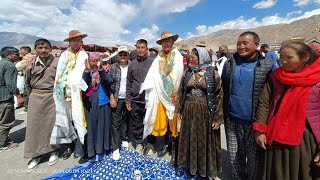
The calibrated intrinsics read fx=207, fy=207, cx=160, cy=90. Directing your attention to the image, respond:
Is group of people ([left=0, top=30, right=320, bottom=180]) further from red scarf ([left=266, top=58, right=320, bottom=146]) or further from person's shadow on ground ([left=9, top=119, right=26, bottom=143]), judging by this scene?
person's shadow on ground ([left=9, top=119, right=26, bottom=143])

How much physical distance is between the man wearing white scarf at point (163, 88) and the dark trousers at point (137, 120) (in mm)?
316

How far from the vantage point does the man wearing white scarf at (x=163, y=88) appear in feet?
11.7

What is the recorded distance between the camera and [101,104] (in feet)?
11.5

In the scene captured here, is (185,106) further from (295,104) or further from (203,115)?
(295,104)

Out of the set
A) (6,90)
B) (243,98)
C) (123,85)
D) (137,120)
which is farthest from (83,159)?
(243,98)

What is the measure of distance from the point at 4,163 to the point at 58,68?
2105 mm

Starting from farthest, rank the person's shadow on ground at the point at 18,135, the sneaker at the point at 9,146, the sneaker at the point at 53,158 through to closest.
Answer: the person's shadow on ground at the point at 18,135, the sneaker at the point at 9,146, the sneaker at the point at 53,158

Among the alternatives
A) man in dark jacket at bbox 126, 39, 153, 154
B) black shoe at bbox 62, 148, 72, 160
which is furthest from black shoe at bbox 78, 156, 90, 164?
man in dark jacket at bbox 126, 39, 153, 154

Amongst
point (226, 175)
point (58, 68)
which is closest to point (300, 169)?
point (226, 175)

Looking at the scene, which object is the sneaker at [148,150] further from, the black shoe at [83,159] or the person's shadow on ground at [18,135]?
the person's shadow on ground at [18,135]

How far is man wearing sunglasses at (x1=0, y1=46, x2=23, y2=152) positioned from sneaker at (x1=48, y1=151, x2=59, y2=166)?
51.2 inches

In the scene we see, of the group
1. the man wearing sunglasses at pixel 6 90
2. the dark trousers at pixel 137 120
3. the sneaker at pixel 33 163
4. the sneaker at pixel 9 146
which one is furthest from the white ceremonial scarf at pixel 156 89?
the sneaker at pixel 9 146

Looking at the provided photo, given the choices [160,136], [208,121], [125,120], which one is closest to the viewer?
[208,121]

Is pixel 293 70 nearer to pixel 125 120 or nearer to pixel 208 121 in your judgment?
pixel 208 121
